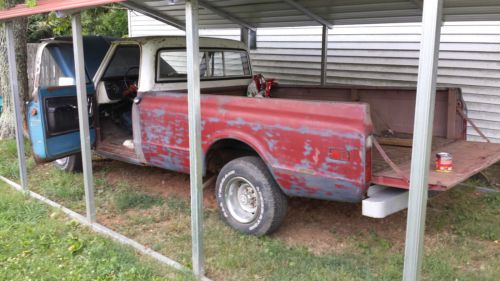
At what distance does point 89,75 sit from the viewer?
6.09 meters

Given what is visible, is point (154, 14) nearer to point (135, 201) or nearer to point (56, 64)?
point (56, 64)

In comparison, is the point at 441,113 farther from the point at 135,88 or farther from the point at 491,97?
the point at 135,88

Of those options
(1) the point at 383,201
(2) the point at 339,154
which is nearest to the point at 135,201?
(2) the point at 339,154

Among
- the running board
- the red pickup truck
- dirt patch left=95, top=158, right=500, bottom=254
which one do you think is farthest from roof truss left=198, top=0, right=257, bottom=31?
the running board

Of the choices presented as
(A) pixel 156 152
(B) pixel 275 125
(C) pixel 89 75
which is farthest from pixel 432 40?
(C) pixel 89 75

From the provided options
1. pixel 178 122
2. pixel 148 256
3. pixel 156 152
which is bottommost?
pixel 148 256

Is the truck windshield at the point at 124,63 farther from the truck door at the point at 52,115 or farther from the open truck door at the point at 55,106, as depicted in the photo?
the truck door at the point at 52,115

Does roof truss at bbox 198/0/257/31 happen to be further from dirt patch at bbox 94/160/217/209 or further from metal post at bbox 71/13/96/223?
metal post at bbox 71/13/96/223

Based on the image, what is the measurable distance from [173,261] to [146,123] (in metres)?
1.70

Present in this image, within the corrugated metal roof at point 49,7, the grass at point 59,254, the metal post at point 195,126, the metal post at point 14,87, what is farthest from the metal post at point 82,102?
the metal post at point 195,126

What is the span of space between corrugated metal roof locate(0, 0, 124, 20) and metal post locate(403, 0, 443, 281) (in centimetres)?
229

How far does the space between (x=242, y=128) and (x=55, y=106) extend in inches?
94.0

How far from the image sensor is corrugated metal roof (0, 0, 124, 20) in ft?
12.7

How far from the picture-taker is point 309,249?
14.0 ft
